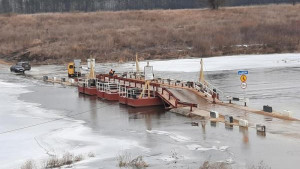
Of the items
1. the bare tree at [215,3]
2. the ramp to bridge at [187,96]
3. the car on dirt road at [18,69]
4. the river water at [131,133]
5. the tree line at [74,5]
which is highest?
the tree line at [74,5]

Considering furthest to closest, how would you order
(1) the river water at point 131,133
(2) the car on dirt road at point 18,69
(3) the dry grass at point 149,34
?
(3) the dry grass at point 149,34 < (2) the car on dirt road at point 18,69 < (1) the river water at point 131,133

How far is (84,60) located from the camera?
62.4m

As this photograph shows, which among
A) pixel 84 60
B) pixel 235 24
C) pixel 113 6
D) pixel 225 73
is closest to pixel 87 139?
pixel 225 73

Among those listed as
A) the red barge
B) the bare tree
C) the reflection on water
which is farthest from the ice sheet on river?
the bare tree

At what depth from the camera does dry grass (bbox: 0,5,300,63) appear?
6381 cm

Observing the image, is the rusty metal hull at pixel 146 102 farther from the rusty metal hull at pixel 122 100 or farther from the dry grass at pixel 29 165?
the dry grass at pixel 29 165

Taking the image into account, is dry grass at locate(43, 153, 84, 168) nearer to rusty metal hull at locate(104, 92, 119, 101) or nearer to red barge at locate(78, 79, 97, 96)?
rusty metal hull at locate(104, 92, 119, 101)

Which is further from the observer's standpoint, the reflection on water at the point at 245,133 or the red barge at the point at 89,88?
the red barge at the point at 89,88

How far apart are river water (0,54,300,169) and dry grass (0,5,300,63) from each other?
27143mm

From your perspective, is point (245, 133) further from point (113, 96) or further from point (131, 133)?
point (113, 96)

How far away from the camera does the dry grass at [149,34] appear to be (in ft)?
209

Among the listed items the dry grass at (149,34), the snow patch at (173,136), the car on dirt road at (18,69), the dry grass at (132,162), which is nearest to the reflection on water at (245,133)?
the snow patch at (173,136)

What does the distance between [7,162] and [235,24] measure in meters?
58.5

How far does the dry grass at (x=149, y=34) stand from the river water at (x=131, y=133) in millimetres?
27143
